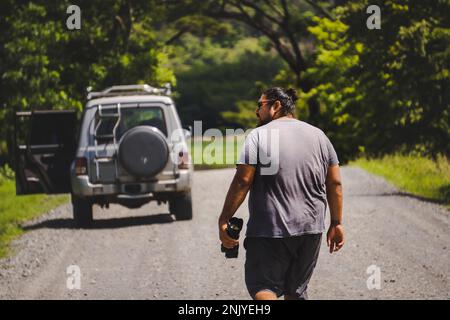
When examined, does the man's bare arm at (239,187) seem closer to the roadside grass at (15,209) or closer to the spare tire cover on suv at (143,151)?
the roadside grass at (15,209)

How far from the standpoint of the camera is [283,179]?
639cm

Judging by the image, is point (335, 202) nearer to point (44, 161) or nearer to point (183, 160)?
point (183, 160)

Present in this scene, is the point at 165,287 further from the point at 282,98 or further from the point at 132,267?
the point at 282,98

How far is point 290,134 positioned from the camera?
6.43 metres

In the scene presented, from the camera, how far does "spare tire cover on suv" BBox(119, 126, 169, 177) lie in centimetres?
1434

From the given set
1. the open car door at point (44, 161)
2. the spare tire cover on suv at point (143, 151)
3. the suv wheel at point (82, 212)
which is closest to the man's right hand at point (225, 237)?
the spare tire cover on suv at point (143, 151)

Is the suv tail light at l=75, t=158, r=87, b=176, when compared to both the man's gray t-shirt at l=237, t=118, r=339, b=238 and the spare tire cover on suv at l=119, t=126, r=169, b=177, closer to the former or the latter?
the spare tire cover on suv at l=119, t=126, r=169, b=177

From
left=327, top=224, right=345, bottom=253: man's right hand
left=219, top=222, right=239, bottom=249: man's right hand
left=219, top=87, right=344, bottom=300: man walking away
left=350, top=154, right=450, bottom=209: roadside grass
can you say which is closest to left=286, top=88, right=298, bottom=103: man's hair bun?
left=219, top=87, right=344, bottom=300: man walking away

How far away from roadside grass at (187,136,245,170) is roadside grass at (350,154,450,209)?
46.9 ft

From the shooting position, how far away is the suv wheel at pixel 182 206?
51.6ft

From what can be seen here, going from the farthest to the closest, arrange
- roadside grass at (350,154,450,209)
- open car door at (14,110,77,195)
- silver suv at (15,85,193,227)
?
roadside grass at (350,154,450,209) < open car door at (14,110,77,195) < silver suv at (15,85,193,227)

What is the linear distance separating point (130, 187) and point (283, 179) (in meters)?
8.93

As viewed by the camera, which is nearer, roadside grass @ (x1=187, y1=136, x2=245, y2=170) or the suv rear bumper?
the suv rear bumper

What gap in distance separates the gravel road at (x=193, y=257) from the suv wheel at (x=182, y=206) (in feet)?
0.56
